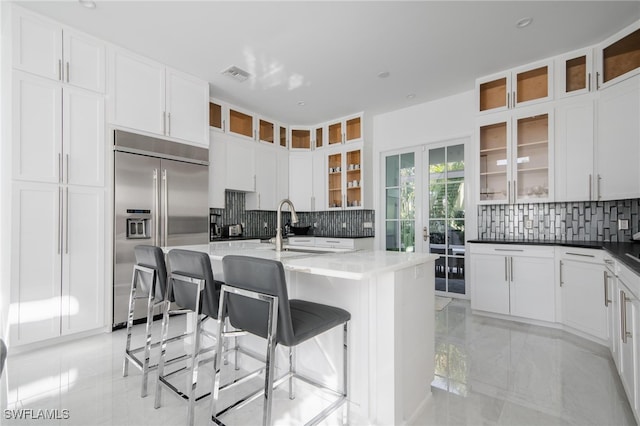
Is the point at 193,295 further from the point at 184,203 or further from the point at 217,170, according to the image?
the point at 217,170

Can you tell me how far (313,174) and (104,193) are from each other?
337cm

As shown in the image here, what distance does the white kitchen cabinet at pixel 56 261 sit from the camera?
2.65 m

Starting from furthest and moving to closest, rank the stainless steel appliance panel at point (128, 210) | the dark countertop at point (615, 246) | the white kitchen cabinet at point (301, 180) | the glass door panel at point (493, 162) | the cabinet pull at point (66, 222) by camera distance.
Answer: the white kitchen cabinet at point (301, 180) → the glass door panel at point (493, 162) → the stainless steel appliance panel at point (128, 210) → the cabinet pull at point (66, 222) → the dark countertop at point (615, 246)

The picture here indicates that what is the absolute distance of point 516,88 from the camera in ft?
12.1

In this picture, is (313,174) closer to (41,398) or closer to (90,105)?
(90,105)

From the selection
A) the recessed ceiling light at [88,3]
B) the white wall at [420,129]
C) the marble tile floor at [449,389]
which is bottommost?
the marble tile floor at [449,389]

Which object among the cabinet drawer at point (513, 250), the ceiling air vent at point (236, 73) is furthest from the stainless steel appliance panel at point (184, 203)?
the cabinet drawer at point (513, 250)

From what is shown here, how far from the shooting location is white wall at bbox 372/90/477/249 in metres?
4.36

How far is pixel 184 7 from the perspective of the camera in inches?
105

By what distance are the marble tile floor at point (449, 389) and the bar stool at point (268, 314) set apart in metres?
0.49

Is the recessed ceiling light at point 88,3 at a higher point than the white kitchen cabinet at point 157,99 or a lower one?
higher

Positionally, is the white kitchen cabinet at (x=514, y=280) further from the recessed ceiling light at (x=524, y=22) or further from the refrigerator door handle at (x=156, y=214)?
the refrigerator door handle at (x=156, y=214)

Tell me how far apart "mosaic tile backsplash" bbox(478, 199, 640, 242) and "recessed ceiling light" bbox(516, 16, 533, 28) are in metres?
2.00

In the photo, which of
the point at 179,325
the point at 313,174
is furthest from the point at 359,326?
the point at 313,174
